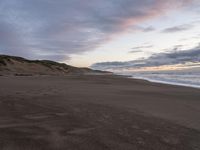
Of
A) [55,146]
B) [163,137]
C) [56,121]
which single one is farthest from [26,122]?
[163,137]

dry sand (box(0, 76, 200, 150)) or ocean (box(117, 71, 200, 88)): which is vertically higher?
ocean (box(117, 71, 200, 88))

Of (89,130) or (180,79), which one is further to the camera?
(180,79)

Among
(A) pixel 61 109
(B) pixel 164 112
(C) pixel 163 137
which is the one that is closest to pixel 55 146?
(C) pixel 163 137

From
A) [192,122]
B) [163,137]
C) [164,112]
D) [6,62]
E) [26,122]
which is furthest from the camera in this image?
[6,62]

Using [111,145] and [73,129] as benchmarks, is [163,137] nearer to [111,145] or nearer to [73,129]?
[111,145]

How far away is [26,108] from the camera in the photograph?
19.7 ft

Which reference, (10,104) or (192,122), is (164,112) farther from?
(10,104)

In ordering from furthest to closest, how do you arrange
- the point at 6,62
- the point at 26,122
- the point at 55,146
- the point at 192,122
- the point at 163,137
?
1. the point at 6,62
2. the point at 192,122
3. the point at 26,122
4. the point at 163,137
5. the point at 55,146

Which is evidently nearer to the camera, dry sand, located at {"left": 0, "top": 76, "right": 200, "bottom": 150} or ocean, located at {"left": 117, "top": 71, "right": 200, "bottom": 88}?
dry sand, located at {"left": 0, "top": 76, "right": 200, "bottom": 150}

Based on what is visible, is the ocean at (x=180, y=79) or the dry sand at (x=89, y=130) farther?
the ocean at (x=180, y=79)

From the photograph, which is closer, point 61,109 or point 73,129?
point 73,129

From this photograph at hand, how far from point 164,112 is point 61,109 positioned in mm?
2998

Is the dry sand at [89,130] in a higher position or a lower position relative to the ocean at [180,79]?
lower

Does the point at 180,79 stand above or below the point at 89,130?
above
